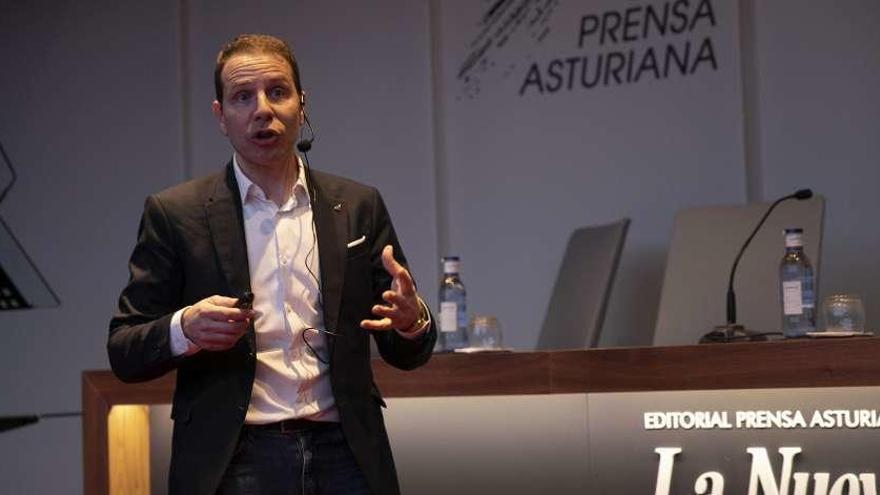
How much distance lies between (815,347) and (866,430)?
0.25 metres

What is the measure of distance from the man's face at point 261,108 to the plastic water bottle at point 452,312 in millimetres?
2040

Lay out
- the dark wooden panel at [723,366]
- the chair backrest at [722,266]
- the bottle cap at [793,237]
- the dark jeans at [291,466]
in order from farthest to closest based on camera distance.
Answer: the chair backrest at [722,266]
the bottle cap at [793,237]
the dark wooden panel at [723,366]
the dark jeans at [291,466]

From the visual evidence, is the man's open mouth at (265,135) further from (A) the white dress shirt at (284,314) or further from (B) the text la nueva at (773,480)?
(B) the text la nueva at (773,480)

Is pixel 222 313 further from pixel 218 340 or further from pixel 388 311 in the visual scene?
pixel 388 311

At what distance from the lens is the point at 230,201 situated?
2.15m

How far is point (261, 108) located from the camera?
210cm

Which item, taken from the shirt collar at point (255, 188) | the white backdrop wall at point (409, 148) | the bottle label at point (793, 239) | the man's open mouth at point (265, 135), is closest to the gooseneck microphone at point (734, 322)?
the bottle label at point (793, 239)

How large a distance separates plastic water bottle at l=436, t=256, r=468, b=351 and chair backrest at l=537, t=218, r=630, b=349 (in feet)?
1.40

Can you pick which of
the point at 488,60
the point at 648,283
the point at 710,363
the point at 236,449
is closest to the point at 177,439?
the point at 236,449

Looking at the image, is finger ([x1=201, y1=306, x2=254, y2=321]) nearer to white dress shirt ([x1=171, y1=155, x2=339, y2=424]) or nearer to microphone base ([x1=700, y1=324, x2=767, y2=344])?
white dress shirt ([x1=171, y1=155, x2=339, y2=424])

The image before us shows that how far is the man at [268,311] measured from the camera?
2018 millimetres

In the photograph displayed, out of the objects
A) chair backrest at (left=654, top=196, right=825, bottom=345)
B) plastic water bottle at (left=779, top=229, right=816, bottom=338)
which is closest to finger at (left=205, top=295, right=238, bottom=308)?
plastic water bottle at (left=779, top=229, right=816, bottom=338)

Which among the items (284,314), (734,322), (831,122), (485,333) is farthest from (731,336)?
(284,314)

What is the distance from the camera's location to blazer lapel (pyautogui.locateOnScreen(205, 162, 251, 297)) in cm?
208
